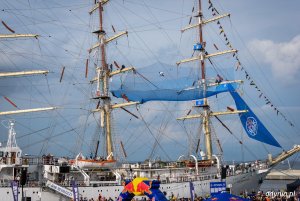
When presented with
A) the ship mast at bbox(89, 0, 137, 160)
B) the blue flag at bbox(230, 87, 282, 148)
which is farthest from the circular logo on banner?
the ship mast at bbox(89, 0, 137, 160)

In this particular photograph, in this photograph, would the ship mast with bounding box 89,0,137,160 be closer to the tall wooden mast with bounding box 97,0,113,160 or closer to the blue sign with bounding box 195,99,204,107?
the tall wooden mast with bounding box 97,0,113,160

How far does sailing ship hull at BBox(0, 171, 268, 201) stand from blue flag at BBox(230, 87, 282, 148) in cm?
388

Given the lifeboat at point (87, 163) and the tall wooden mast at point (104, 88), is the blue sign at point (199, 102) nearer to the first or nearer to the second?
the tall wooden mast at point (104, 88)

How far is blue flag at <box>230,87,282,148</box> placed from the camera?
5088cm

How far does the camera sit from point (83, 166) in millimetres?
40062

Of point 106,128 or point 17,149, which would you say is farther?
point 106,128

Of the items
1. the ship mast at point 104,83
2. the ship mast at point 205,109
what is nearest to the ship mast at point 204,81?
the ship mast at point 205,109

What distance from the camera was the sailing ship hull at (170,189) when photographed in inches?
1379

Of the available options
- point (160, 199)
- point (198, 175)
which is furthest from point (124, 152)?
point (160, 199)

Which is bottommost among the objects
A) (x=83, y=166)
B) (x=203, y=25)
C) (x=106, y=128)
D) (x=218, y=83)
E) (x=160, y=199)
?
(x=160, y=199)

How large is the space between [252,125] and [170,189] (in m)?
Result: 15.3

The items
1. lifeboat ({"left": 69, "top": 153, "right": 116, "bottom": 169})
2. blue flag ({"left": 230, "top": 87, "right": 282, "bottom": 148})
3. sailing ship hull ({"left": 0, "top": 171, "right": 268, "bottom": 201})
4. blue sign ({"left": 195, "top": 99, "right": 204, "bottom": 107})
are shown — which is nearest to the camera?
sailing ship hull ({"left": 0, "top": 171, "right": 268, "bottom": 201})

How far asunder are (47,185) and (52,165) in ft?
9.09

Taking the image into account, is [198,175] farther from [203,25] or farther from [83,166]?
[203,25]
